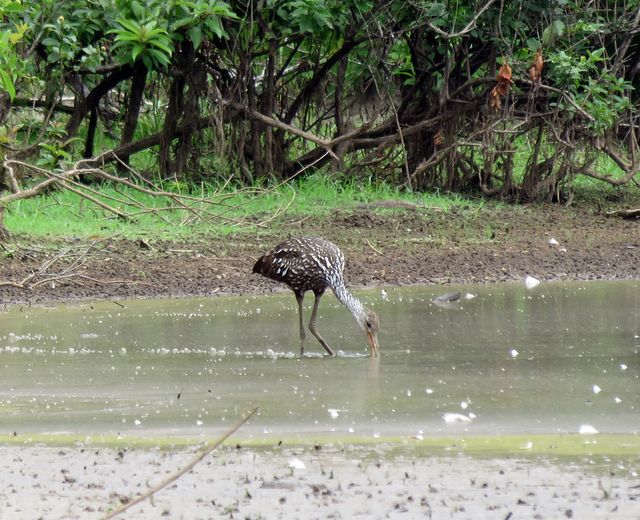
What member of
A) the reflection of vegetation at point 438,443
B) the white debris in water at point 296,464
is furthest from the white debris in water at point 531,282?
the white debris in water at point 296,464

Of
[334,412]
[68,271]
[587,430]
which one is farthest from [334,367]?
[68,271]

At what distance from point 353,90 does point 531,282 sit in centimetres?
490

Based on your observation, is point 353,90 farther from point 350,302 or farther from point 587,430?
point 587,430

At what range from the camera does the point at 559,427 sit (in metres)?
6.53

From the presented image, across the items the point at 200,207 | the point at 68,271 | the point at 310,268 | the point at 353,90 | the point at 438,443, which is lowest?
the point at 68,271

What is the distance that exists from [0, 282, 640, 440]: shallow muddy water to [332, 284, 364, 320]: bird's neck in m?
0.28

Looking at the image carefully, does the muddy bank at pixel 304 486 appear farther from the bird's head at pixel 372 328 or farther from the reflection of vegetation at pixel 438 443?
the bird's head at pixel 372 328

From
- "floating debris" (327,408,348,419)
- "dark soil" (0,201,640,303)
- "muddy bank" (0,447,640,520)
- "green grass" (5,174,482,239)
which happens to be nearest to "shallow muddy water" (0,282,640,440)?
"floating debris" (327,408,348,419)

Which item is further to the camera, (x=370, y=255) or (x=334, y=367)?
(x=370, y=255)

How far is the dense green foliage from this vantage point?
14.3 metres

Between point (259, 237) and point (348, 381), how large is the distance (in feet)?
17.3

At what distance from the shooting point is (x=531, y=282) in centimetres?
1200

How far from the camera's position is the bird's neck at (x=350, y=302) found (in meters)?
9.19

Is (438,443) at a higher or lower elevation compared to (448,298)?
higher
